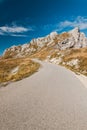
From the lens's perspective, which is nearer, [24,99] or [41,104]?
[41,104]

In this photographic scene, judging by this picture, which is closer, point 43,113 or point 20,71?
point 43,113

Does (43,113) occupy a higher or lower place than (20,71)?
lower

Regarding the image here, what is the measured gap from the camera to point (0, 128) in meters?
7.80

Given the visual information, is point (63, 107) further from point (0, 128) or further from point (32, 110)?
point (0, 128)

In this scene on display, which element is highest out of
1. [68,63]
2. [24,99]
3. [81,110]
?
[68,63]

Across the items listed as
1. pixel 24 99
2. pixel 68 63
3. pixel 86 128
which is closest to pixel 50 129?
pixel 86 128

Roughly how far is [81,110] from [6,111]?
462 centimetres

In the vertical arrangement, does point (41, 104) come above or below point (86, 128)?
above

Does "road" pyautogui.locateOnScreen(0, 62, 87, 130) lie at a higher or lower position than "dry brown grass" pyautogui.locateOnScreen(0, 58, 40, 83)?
lower

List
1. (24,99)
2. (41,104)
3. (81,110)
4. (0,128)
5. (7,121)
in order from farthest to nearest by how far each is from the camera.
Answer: (24,99)
(41,104)
(81,110)
(7,121)
(0,128)

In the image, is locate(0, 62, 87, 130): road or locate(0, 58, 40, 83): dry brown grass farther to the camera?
locate(0, 58, 40, 83): dry brown grass

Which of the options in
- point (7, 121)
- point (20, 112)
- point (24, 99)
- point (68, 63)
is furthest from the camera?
point (68, 63)

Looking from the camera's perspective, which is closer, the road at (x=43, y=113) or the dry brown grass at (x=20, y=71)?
the road at (x=43, y=113)

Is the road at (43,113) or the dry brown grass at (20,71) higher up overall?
the dry brown grass at (20,71)
